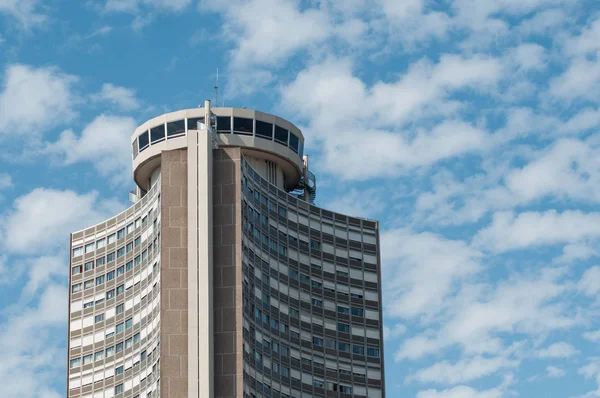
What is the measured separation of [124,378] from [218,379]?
60.0 feet

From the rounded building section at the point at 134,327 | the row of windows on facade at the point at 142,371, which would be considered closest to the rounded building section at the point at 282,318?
the rounded building section at the point at 134,327

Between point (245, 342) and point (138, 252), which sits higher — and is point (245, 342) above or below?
below

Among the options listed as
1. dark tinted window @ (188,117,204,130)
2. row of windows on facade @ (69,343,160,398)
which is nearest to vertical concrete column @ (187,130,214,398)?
row of windows on facade @ (69,343,160,398)

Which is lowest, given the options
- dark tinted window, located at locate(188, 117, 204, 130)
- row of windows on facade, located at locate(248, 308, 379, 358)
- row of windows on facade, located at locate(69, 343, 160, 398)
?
row of windows on facade, located at locate(69, 343, 160, 398)

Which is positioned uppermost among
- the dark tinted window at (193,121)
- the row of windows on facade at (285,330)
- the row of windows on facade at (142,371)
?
the dark tinted window at (193,121)

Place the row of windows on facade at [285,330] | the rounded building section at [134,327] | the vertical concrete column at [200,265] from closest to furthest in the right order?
the vertical concrete column at [200,265]
the row of windows on facade at [285,330]
the rounded building section at [134,327]

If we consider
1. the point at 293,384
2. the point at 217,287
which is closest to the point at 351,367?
the point at 293,384

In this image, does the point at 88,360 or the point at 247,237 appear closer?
the point at 247,237

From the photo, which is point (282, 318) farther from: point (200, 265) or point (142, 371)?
point (142, 371)

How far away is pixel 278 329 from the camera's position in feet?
628

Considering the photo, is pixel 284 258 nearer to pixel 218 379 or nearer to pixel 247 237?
pixel 247 237

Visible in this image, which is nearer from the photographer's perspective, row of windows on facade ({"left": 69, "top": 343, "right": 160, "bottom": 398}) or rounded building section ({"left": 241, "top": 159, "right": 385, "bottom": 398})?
row of windows on facade ({"left": 69, "top": 343, "right": 160, "bottom": 398})

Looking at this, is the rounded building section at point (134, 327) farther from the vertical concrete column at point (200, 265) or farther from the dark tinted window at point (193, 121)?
the dark tinted window at point (193, 121)

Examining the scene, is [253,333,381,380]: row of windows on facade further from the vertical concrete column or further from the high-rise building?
the vertical concrete column
